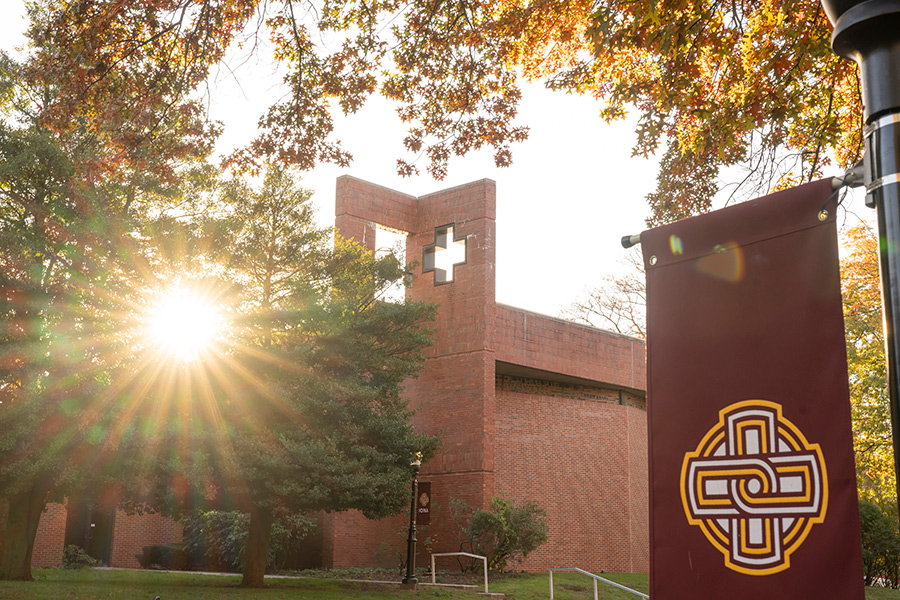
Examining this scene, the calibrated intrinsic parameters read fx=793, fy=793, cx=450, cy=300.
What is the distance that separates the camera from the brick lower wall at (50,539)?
80.2 feet

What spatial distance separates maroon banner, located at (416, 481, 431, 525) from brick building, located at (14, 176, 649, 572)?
2.48 metres

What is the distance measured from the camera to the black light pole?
1.56 meters

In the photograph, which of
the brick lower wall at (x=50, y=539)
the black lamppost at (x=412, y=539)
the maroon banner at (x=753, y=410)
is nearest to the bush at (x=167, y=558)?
the brick lower wall at (x=50, y=539)

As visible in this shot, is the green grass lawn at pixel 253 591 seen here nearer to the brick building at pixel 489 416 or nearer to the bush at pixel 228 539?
the bush at pixel 228 539

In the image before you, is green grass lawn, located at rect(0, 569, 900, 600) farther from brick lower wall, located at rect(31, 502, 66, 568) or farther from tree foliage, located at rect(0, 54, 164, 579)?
brick lower wall, located at rect(31, 502, 66, 568)

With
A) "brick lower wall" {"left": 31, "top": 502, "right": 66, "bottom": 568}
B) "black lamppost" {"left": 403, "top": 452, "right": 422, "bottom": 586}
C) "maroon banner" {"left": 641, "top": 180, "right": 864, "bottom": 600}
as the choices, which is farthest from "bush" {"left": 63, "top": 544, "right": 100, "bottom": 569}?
"maroon banner" {"left": 641, "top": 180, "right": 864, "bottom": 600}

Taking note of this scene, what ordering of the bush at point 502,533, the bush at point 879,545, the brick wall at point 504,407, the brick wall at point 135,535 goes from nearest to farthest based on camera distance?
the bush at point 502,533 < the bush at point 879,545 < the brick wall at point 504,407 < the brick wall at point 135,535

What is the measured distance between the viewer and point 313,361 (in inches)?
712

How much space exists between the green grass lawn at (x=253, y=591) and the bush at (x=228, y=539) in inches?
72.0

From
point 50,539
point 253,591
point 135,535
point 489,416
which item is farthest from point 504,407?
point 50,539

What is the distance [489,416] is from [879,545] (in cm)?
1134

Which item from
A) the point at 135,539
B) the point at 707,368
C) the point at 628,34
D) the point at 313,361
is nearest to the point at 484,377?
the point at 313,361

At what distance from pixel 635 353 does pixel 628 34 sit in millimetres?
22626

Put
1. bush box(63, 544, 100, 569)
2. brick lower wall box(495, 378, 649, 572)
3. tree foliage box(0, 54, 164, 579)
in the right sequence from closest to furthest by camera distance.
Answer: tree foliage box(0, 54, 164, 579) → bush box(63, 544, 100, 569) → brick lower wall box(495, 378, 649, 572)
